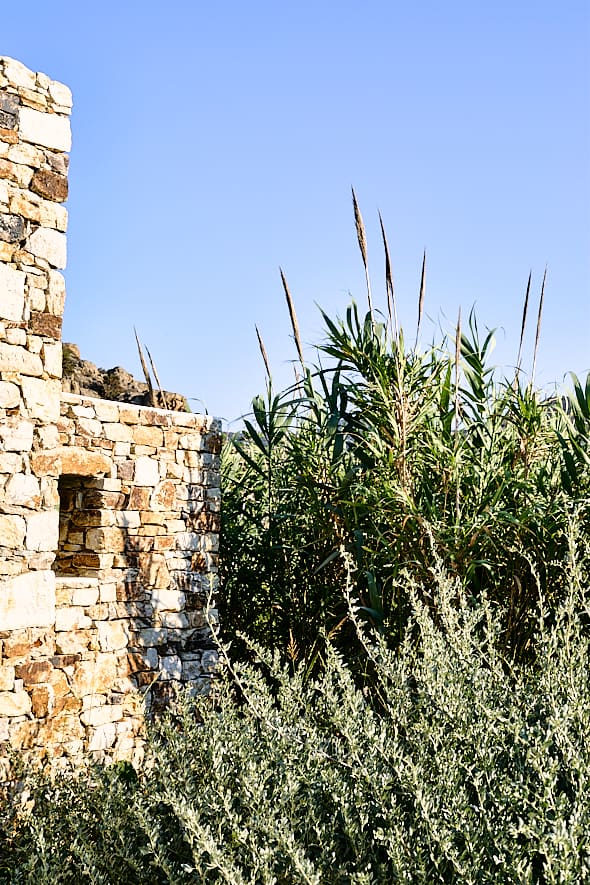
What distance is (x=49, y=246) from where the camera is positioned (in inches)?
186

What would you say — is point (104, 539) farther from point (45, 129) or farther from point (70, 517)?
point (45, 129)

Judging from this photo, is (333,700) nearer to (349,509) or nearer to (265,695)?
(265,695)

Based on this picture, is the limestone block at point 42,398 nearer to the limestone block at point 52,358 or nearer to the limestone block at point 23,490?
the limestone block at point 52,358

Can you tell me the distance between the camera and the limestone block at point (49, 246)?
Result: 15.3ft

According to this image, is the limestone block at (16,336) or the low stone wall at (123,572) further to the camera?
the low stone wall at (123,572)

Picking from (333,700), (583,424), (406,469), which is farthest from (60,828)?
(583,424)

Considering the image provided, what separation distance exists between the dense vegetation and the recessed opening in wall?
46.6 inches

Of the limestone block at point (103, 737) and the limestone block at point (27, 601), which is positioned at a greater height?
the limestone block at point (27, 601)

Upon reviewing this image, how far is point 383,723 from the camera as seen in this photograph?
2.54 m

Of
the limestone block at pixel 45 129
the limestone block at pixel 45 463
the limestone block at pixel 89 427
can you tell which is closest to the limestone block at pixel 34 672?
the limestone block at pixel 45 463

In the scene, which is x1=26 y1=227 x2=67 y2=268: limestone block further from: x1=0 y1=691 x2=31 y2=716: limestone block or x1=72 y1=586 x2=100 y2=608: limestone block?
x1=0 y1=691 x2=31 y2=716: limestone block

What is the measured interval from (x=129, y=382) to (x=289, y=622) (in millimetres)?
2519

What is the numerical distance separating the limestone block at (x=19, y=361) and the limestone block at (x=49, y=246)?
541mm

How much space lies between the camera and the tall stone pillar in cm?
442
